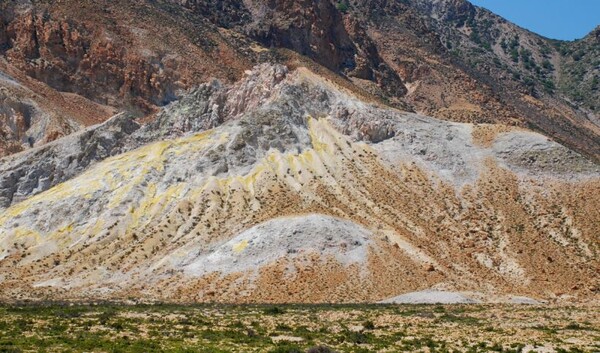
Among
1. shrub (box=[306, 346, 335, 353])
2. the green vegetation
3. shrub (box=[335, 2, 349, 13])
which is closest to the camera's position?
shrub (box=[306, 346, 335, 353])

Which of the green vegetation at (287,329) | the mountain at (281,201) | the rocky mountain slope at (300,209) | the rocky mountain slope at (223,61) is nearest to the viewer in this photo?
the green vegetation at (287,329)

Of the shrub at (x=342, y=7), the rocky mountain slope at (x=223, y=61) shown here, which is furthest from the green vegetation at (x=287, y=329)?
the shrub at (x=342, y=7)

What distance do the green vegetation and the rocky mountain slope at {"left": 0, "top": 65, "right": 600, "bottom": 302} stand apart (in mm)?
8670

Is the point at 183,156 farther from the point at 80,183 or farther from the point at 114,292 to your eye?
the point at 114,292

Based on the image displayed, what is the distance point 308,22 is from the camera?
472 feet

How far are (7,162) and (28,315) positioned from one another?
40.4 meters

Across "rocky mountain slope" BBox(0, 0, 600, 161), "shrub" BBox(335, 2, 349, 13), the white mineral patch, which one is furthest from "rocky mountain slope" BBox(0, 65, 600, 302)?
"shrub" BBox(335, 2, 349, 13)

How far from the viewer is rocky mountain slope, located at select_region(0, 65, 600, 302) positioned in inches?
2025

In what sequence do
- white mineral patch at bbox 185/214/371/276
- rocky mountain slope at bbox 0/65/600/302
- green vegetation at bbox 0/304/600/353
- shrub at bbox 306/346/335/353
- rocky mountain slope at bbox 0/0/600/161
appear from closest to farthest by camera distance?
shrub at bbox 306/346/335/353
green vegetation at bbox 0/304/600/353
rocky mountain slope at bbox 0/65/600/302
white mineral patch at bbox 185/214/371/276
rocky mountain slope at bbox 0/0/600/161

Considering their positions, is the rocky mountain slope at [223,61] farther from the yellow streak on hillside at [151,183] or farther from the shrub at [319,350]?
the shrub at [319,350]

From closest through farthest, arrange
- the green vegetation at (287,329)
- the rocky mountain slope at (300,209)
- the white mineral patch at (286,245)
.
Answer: the green vegetation at (287,329) → the rocky mountain slope at (300,209) → the white mineral patch at (286,245)

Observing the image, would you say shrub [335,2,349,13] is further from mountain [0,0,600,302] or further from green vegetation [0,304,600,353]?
green vegetation [0,304,600,353]

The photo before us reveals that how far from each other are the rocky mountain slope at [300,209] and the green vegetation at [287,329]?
341 inches

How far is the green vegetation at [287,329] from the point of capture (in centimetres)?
2786
